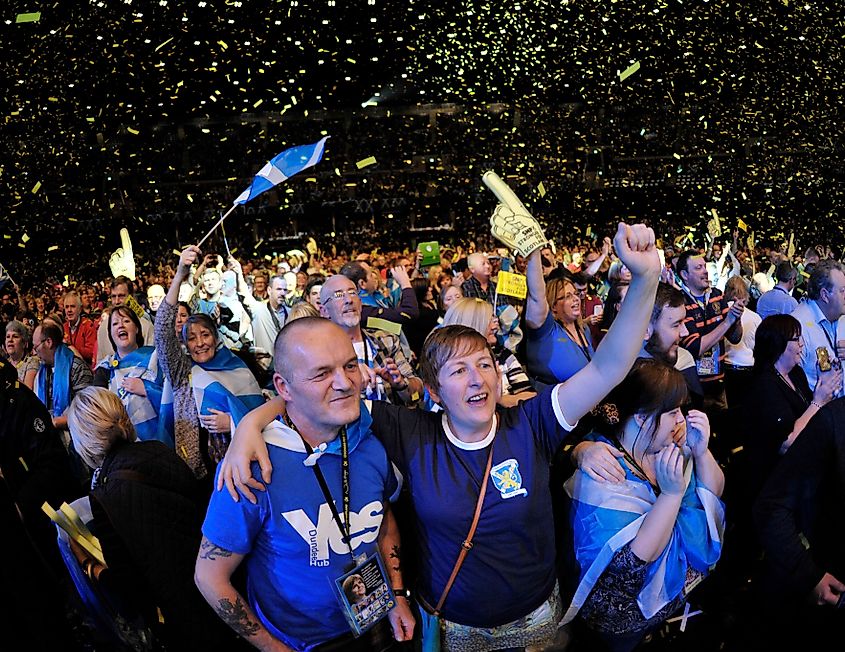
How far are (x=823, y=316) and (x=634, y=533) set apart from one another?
328 cm

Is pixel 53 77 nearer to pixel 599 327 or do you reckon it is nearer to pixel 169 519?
pixel 599 327

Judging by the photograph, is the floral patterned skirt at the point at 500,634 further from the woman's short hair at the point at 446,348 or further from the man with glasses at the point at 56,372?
the man with glasses at the point at 56,372

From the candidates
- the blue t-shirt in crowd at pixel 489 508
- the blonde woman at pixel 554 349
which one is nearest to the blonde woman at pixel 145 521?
the blue t-shirt in crowd at pixel 489 508

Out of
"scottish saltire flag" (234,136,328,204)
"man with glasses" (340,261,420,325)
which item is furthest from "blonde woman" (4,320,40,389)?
"man with glasses" (340,261,420,325)

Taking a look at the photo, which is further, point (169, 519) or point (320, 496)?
point (169, 519)

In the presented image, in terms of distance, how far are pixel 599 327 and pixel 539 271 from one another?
8.56ft

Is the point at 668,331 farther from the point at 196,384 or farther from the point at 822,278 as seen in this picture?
the point at 196,384

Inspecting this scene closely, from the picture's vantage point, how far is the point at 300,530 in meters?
2.14

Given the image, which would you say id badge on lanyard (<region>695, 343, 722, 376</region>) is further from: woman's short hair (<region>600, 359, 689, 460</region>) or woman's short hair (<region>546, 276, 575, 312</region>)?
woman's short hair (<region>600, 359, 689, 460</region>)

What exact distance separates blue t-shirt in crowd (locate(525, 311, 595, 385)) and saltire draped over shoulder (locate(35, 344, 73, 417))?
3.42 meters

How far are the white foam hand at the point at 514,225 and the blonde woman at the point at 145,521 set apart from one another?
2.19m

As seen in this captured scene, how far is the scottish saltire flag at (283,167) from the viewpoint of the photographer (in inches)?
177

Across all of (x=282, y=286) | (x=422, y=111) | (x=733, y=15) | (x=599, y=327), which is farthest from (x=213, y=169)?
(x=599, y=327)

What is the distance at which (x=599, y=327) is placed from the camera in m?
6.48
